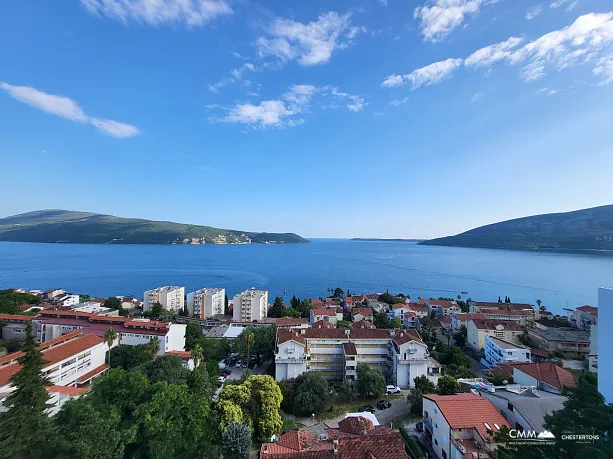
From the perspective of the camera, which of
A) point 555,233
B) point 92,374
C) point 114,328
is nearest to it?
point 92,374

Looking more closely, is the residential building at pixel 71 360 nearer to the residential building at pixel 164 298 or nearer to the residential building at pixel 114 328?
the residential building at pixel 114 328

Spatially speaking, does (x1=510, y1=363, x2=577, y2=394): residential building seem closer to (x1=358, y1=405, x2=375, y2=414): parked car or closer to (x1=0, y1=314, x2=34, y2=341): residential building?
(x1=358, y1=405, x2=375, y2=414): parked car

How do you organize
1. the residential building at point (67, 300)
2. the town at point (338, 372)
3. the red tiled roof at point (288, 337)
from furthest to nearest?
the residential building at point (67, 300), the red tiled roof at point (288, 337), the town at point (338, 372)

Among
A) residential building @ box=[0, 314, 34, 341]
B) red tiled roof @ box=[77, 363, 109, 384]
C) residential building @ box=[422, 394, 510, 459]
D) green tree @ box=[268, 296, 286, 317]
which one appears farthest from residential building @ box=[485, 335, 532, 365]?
residential building @ box=[0, 314, 34, 341]

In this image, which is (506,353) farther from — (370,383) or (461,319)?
(370,383)

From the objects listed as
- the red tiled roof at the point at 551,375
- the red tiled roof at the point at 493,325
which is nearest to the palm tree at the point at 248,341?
the red tiled roof at the point at 551,375

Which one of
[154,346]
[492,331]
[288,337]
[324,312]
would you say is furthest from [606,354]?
[324,312]

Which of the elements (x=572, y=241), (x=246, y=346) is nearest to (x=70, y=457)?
(x=246, y=346)
